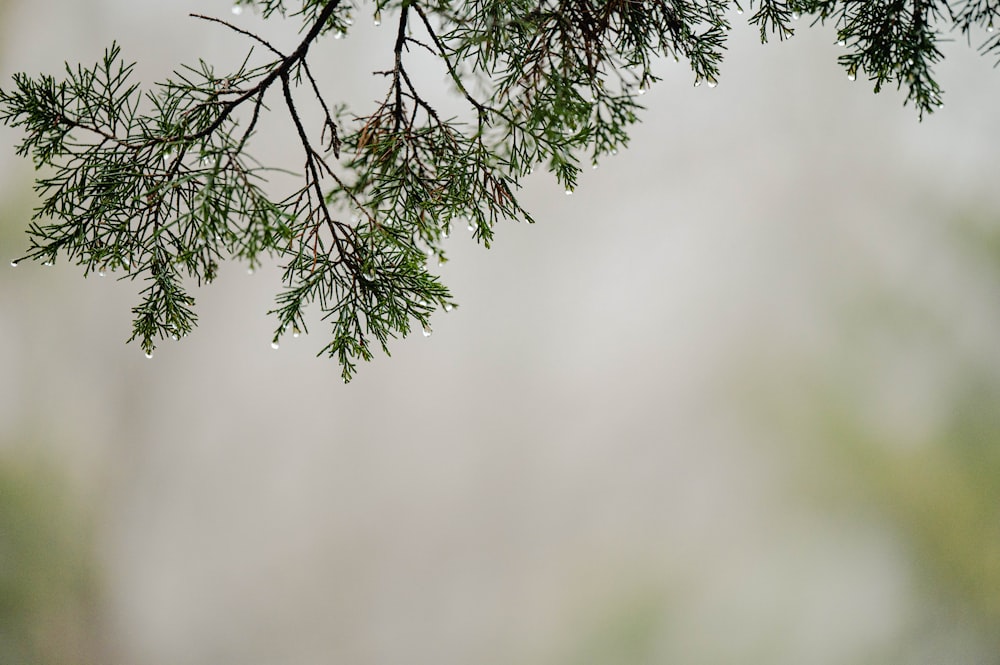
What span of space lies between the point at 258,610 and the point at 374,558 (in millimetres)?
552

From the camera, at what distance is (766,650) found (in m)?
3.07

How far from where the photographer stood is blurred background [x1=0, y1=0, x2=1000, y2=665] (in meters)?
3.10

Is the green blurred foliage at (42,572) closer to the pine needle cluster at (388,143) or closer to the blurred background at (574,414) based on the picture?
the blurred background at (574,414)

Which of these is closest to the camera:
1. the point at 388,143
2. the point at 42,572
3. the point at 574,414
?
the point at 388,143

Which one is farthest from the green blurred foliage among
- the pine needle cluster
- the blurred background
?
the pine needle cluster

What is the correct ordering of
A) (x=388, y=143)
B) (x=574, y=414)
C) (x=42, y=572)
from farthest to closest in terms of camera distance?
1. (x=574, y=414)
2. (x=42, y=572)
3. (x=388, y=143)

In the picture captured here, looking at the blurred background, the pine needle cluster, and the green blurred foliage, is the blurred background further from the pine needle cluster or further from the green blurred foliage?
the pine needle cluster

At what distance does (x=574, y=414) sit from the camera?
10.8 feet

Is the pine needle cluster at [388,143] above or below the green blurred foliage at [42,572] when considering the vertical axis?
below

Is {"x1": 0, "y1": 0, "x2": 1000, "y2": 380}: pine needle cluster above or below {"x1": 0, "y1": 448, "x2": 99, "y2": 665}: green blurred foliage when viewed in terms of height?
below

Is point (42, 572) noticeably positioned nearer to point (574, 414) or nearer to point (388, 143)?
point (574, 414)

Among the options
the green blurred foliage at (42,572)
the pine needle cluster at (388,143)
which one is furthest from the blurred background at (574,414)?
the pine needle cluster at (388,143)

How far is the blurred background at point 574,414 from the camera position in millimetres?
3096

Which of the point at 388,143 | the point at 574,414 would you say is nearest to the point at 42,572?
the point at 574,414
